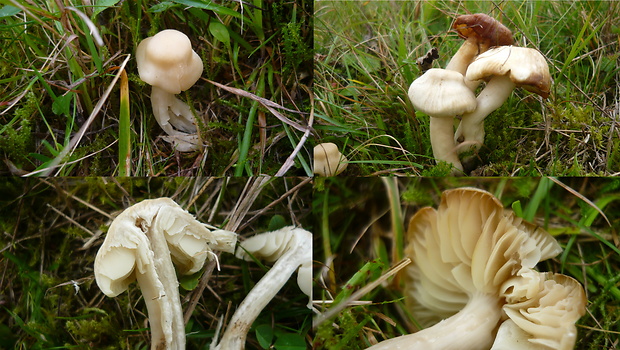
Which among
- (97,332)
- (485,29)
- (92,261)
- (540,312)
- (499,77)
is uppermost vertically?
(485,29)

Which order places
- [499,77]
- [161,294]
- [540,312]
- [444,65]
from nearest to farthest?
[540,312] < [161,294] < [499,77] < [444,65]

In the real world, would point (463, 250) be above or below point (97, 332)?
above

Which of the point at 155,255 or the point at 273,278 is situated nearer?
the point at 155,255

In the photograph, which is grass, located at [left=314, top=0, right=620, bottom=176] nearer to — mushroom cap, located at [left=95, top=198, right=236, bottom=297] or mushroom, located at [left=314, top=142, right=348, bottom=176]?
mushroom, located at [left=314, top=142, right=348, bottom=176]

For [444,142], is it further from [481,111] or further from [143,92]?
[143,92]

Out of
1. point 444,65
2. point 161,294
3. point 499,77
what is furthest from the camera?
point 444,65

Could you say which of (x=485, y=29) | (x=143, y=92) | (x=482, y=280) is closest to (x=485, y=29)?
(x=485, y=29)

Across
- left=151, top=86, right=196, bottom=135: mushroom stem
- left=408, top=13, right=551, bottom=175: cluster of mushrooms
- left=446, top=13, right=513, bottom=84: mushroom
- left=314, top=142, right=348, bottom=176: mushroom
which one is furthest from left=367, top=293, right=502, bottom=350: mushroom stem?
left=151, top=86, right=196, bottom=135: mushroom stem

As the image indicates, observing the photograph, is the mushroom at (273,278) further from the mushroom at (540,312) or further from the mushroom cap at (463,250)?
the mushroom at (540,312)
